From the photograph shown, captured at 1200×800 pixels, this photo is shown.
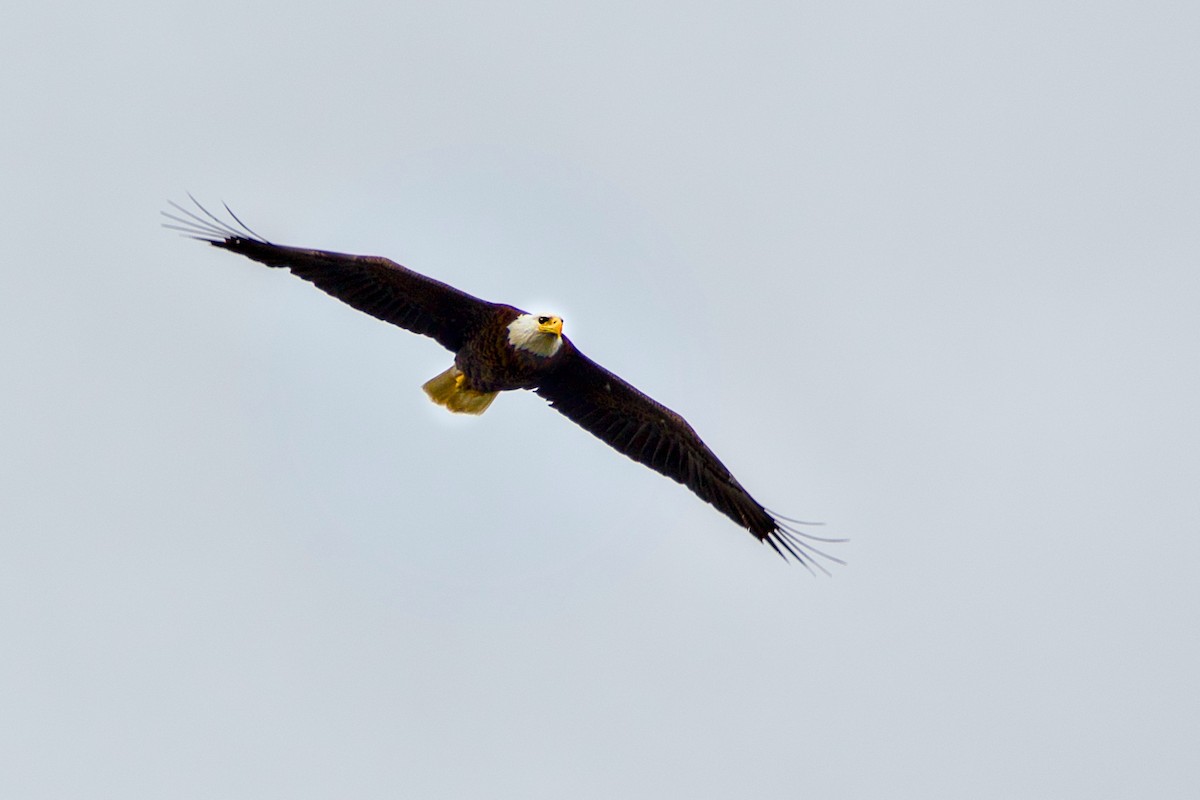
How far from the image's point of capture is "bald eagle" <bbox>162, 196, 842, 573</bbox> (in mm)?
17672

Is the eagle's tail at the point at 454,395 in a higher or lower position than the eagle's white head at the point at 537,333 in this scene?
lower

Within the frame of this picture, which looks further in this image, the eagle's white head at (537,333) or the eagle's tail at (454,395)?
the eagle's tail at (454,395)

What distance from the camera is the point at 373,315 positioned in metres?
18.0

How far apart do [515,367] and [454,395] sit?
4.30 ft

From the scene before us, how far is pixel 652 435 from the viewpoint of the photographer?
62.4 feet

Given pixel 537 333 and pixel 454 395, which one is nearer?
pixel 537 333

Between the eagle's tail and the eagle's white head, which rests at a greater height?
the eagle's white head

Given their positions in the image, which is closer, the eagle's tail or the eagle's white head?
the eagle's white head

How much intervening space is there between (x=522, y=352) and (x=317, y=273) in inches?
84.3

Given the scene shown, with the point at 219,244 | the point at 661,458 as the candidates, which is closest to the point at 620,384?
the point at 661,458

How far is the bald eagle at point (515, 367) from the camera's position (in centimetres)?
1767

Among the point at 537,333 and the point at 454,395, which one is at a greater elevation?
the point at 537,333

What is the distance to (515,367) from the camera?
59.8 feet

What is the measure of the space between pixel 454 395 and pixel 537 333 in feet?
5.78
